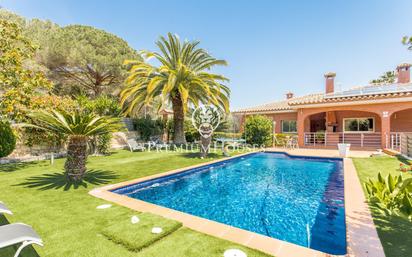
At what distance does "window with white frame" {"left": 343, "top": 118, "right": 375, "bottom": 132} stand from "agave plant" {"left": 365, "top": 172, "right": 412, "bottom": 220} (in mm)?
20605

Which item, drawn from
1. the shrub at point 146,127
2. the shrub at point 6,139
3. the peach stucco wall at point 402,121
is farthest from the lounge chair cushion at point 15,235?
the peach stucco wall at point 402,121

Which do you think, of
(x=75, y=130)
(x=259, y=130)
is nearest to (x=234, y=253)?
(x=75, y=130)

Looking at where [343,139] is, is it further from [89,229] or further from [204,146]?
[89,229]

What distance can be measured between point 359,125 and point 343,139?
10.2ft

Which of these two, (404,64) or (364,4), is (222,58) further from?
(404,64)

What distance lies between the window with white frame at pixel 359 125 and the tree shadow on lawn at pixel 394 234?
1919cm

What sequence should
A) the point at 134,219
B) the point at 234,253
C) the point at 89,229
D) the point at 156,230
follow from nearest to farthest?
the point at 234,253 < the point at 156,230 < the point at 89,229 < the point at 134,219

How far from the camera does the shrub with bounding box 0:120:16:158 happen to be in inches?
416

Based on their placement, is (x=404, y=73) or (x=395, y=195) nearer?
(x=395, y=195)

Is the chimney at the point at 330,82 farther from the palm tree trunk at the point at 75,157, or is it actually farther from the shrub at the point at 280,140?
the palm tree trunk at the point at 75,157

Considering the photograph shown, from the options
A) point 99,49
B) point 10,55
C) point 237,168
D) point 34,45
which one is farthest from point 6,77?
point 99,49

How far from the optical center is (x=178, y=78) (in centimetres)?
1762

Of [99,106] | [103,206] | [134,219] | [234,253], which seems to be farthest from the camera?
[99,106]

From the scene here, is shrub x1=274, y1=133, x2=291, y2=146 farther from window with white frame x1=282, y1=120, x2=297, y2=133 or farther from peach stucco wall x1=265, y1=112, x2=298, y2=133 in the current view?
window with white frame x1=282, y1=120, x2=297, y2=133
